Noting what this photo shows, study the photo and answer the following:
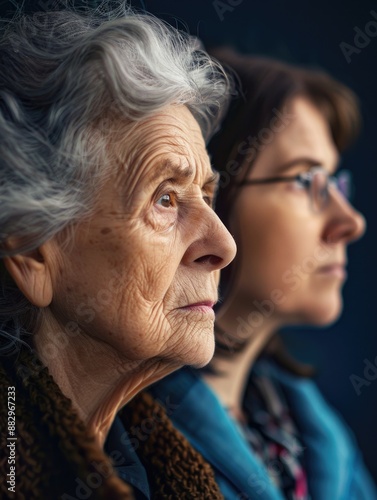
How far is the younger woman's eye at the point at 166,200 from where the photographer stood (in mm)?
993

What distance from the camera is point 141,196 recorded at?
95 centimetres

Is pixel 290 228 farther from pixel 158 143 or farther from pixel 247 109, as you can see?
pixel 158 143

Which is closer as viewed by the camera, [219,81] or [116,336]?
[116,336]

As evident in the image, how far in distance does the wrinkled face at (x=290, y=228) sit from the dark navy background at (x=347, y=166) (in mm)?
329

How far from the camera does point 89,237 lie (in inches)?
37.4

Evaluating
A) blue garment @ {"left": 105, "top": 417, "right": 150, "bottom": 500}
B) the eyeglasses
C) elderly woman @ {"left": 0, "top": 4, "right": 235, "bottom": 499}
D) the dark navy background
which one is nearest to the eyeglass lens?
the eyeglasses

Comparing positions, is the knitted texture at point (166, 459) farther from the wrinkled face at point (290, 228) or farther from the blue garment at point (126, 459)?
the wrinkled face at point (290, 228)

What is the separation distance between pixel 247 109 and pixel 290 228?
30 cm

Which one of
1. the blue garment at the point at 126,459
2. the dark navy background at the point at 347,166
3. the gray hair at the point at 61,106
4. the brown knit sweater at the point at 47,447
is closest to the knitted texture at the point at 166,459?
the blue garment at the point at 126,459

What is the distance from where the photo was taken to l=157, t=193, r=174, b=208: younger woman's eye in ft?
3.26

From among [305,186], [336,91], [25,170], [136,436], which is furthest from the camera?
[336,91]

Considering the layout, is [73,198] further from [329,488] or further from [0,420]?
[329,488]

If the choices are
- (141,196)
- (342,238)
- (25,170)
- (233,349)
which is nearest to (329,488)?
(233,349)

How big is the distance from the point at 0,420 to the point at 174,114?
1.71 ft
